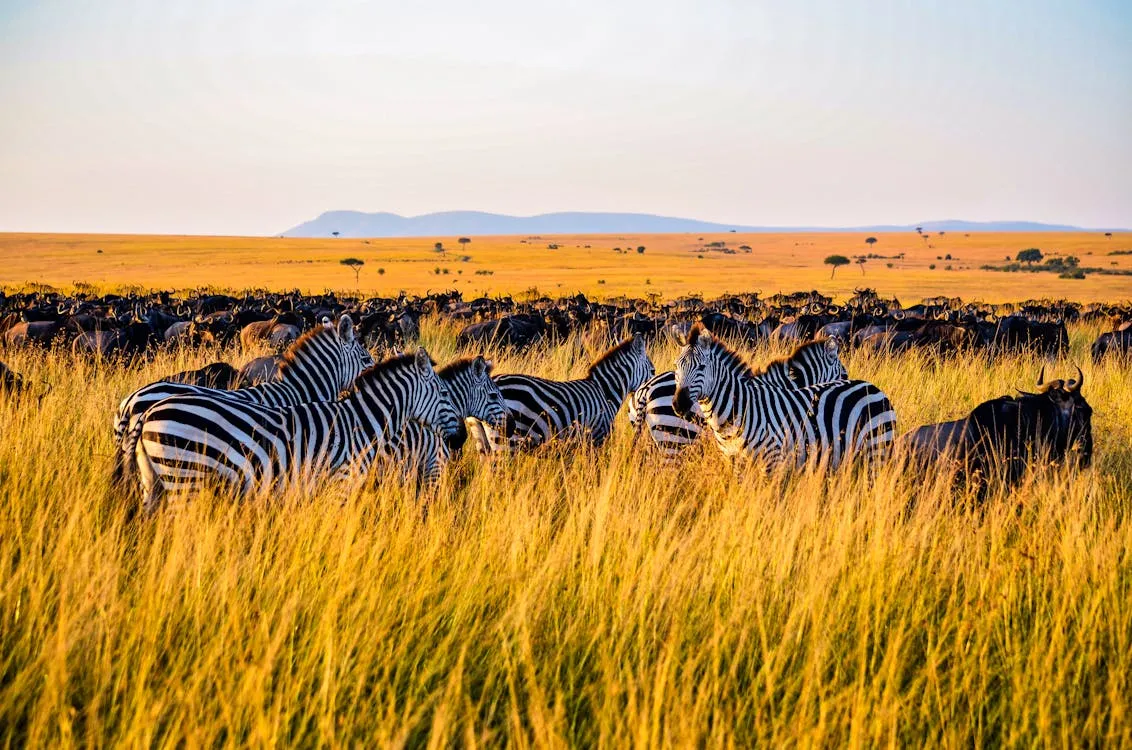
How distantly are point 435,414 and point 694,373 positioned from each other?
1.99 m

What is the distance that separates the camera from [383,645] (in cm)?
350

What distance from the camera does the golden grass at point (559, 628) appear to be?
304 cm

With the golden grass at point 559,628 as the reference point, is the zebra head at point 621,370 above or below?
above

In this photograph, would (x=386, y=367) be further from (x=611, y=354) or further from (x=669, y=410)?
(x=611, y=354)

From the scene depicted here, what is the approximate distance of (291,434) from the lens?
5523 mm

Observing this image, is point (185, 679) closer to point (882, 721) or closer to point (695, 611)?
point (695, 611)

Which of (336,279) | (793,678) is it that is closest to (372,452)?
(793,678)

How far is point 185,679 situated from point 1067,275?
77511mm

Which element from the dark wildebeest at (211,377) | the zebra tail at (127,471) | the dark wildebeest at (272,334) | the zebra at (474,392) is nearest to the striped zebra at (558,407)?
the zebra at (474,392)

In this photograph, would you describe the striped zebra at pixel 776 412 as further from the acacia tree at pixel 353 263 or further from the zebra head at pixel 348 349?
the acacia tree at pixel 353 263

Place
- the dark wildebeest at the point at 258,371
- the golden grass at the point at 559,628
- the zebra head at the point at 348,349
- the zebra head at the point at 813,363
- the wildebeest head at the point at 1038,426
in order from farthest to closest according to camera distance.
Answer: the dark wildebeest at the point at 258,371 < the zebra head at the point at 813,363 < the zebra head at the point at 348,349 < the wildebeest head at the point at 1038,426 < the golden grass at the point at 559,628

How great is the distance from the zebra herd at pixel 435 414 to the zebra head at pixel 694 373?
0.04ft

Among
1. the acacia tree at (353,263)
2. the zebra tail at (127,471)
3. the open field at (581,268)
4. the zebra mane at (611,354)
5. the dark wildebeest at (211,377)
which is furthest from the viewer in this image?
the acacia tree at (353,263)

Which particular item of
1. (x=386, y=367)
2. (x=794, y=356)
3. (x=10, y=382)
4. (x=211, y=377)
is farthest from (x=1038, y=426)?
(x=10, y=382)
